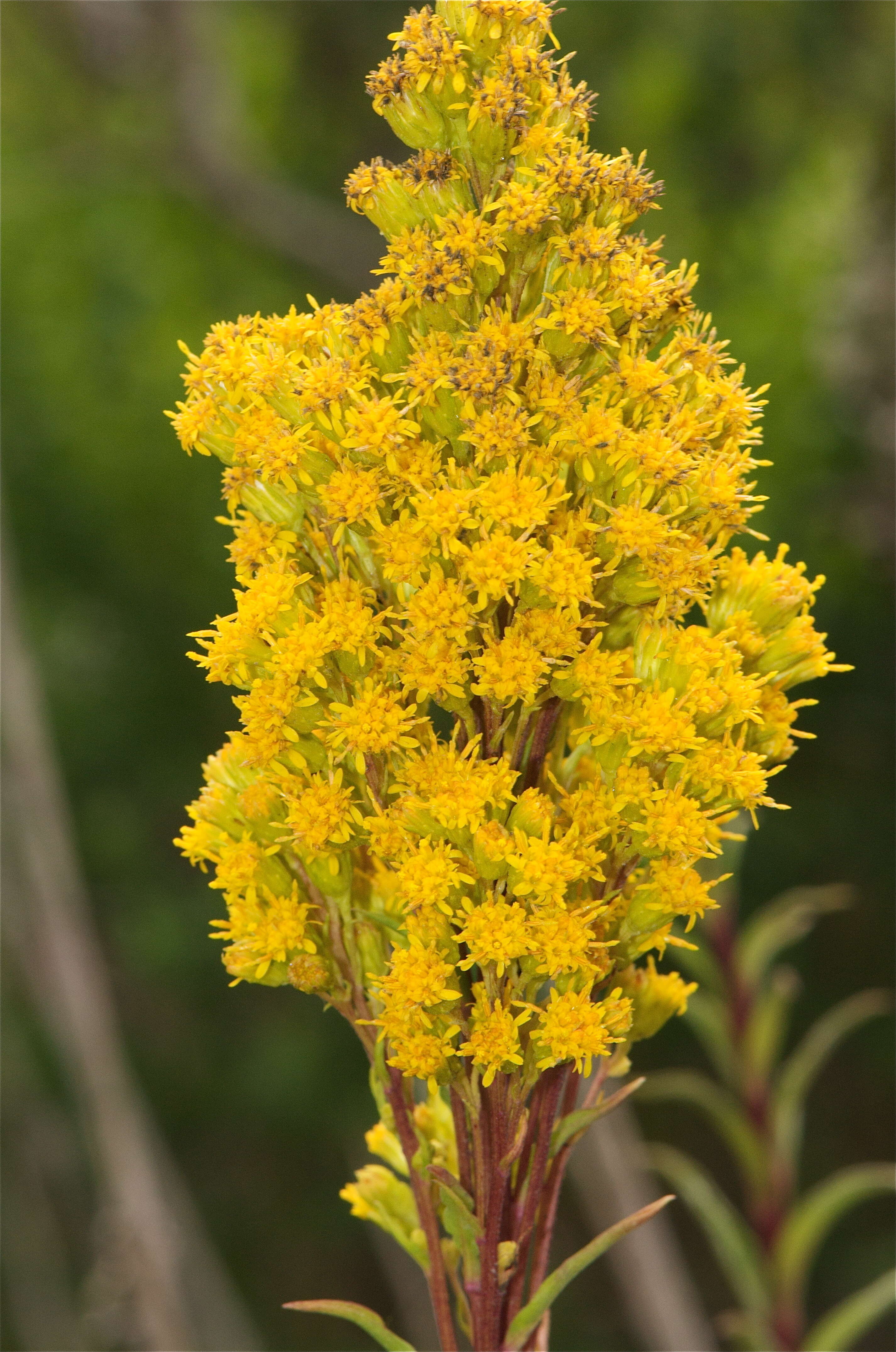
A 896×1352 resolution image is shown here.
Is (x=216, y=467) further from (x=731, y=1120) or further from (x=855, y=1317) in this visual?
(x=855, y=1317)

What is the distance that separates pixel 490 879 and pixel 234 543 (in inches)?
12.8

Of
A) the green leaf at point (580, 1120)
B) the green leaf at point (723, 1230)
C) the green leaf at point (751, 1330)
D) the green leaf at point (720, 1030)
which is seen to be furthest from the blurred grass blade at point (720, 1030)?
the green leaf at point (580, 1120)

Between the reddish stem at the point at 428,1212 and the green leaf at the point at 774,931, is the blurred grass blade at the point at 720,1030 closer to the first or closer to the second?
the green leaf at the point at 774,931

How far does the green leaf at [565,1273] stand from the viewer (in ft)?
2.56

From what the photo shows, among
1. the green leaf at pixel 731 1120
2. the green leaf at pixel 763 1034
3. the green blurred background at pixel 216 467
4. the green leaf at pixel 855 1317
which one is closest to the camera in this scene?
the green leaf at pixel 855 1317

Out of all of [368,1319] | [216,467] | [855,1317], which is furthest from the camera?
[216,467]

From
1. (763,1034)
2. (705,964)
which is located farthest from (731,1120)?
(705,964)

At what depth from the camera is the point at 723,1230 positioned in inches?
63.8

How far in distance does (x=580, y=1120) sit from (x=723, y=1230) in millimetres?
1012

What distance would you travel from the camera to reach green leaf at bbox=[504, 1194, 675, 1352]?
781 millimetres

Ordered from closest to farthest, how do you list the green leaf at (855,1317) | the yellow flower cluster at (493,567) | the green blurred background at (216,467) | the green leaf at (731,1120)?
the yellow flower cluster at (493,567) → the green leaf at (855,1317) → the green leaf at (731,1120) → the green blurred background at (216,467)

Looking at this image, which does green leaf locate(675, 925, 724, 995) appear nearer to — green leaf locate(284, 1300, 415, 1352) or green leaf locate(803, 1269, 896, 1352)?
green leaf locate(803, 1269, 896, 1352)

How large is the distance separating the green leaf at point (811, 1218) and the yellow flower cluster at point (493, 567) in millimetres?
979

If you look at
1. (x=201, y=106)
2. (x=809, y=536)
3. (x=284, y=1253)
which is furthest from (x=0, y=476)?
(x=284, y=1253)
